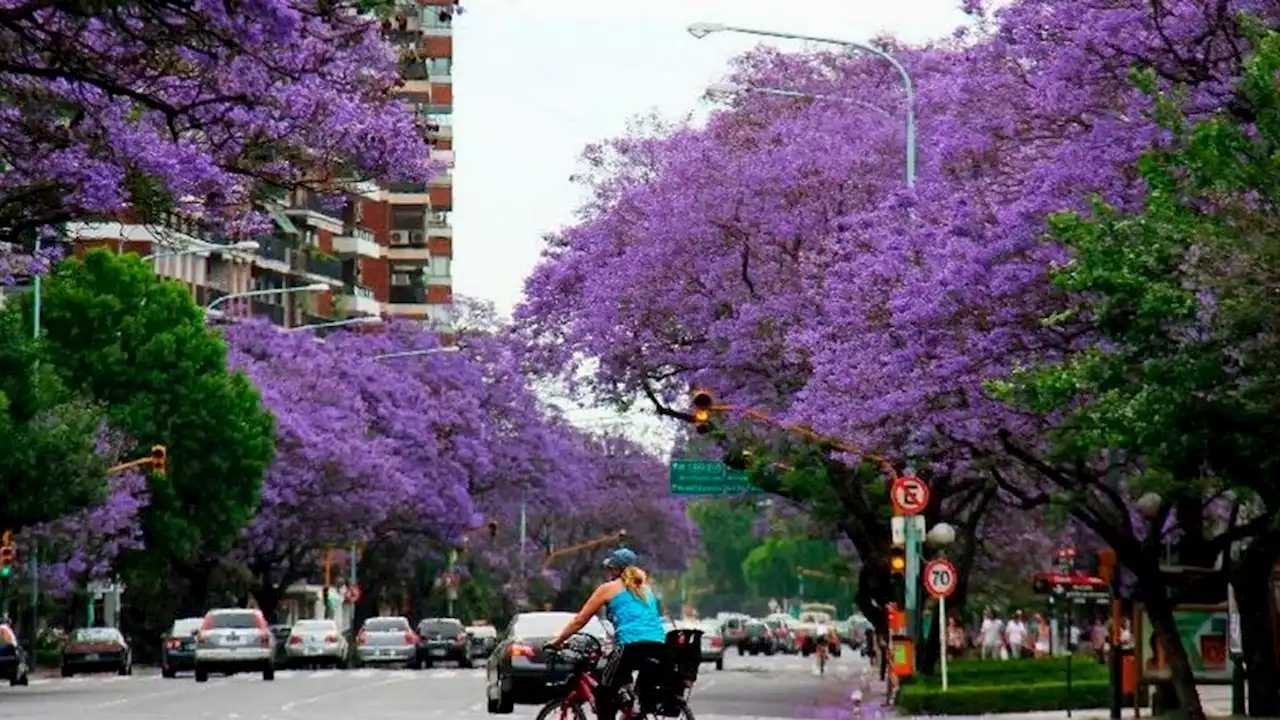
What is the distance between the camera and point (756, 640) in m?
127

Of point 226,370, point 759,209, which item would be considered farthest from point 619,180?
point 226,370

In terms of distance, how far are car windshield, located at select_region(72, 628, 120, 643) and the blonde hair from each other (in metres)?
50.7

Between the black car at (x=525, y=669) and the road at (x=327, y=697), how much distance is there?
32 centimetres

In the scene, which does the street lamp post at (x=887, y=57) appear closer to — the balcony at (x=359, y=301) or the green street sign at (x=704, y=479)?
the green street sign at (x=704, y=479)

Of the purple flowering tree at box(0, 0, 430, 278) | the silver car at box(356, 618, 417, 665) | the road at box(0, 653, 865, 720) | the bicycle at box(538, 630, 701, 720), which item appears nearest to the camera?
the purple flowering tree at box(0, 0, 430, 278)

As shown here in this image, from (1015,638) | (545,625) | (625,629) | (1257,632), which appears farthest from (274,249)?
(625,629)

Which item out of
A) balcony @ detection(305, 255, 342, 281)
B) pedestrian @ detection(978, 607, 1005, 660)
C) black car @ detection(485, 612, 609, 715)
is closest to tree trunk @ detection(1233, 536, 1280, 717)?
black car @ detection(485, 612, 609, 715)

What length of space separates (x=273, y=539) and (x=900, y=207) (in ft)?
174

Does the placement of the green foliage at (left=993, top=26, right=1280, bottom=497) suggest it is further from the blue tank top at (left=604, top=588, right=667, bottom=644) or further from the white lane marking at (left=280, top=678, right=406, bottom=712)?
the white lane marking at (left=280, top=678, right=406, bottom=712)

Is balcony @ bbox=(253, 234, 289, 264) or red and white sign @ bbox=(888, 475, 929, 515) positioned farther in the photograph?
balcony @ bbox=(253, 234, 289, 264)

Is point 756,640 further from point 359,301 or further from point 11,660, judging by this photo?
point 11,660

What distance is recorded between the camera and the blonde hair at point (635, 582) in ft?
79.0

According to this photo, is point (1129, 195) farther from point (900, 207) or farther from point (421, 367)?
point (421, 367)

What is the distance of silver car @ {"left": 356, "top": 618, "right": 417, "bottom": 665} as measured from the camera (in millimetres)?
81312
